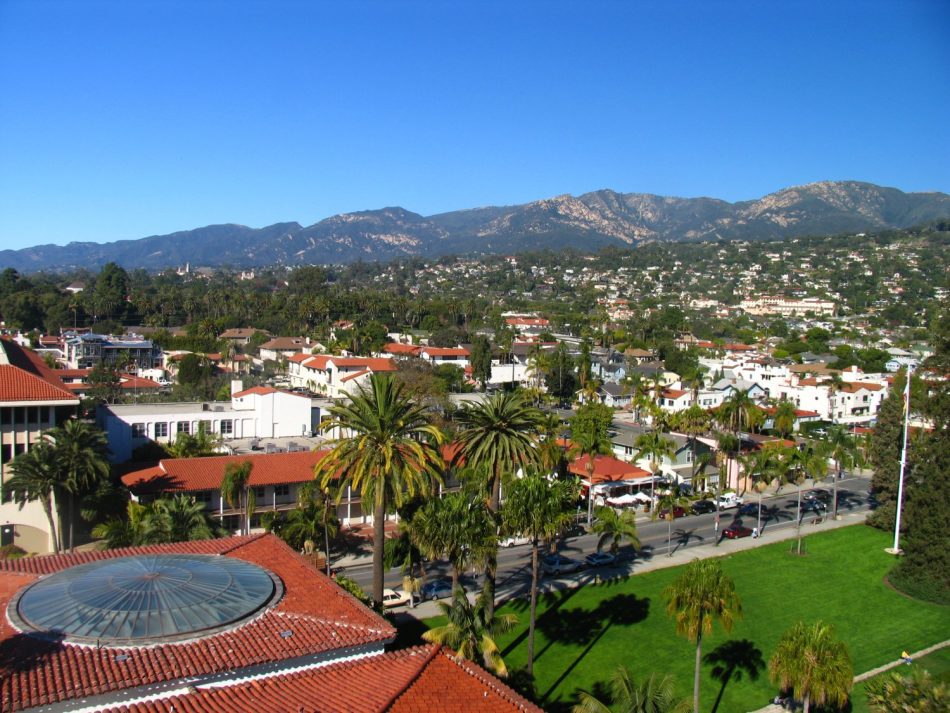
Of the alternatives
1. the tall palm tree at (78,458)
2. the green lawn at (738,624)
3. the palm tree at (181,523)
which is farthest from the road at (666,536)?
the tall palm tree at (78,458)

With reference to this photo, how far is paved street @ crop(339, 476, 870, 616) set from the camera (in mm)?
34906

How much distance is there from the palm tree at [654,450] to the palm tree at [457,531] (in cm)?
2679

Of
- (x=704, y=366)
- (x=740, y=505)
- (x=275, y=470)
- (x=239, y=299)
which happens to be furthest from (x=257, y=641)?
(x=239, y=299)

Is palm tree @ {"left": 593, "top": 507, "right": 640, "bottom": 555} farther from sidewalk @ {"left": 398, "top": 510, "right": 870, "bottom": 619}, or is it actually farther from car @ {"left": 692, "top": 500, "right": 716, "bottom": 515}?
car @ {"left": 692, "top": 500, "right": 716, "bottom": 515}

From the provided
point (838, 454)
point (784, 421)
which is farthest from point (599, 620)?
point (784, 421)

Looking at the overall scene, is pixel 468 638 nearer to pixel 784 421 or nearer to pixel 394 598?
pixel 394 598

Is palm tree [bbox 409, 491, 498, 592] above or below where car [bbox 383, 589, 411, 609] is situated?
above

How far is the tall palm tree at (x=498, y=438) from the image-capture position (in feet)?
98.4

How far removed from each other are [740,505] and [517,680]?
3652 cm

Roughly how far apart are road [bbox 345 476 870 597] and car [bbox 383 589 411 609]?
1743mm

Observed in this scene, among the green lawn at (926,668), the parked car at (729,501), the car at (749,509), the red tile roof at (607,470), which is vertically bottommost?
the car at (749,509)

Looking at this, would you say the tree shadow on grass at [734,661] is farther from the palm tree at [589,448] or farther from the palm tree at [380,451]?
the palm tree at [589,448]

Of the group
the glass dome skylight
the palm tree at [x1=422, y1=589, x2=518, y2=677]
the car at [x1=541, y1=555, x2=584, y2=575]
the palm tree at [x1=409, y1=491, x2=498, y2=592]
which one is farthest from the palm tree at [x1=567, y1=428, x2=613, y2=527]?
the glass dome skylight

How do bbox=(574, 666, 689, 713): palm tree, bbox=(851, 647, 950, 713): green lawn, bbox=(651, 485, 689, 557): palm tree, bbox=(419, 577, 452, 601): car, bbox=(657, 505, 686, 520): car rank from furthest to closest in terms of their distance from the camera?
bbox=(657, 505, 686, 520): car, bbox=(651, 485, 689, 557): palm tree, bbox=(419, 577, 452, 601): car, bbox=(851, 647, 950, 713): green lawn, bbox=(574, 666, 689, 713): palm tree
